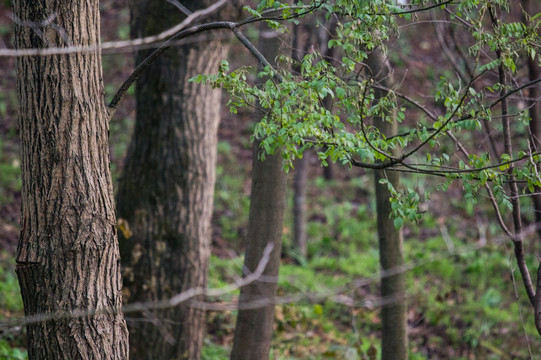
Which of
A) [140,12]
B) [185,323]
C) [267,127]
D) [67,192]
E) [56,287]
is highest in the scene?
[140,12]

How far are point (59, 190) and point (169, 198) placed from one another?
2.67 metres

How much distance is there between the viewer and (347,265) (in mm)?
9625

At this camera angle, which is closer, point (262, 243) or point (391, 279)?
point (262, 243)

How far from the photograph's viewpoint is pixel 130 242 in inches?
240

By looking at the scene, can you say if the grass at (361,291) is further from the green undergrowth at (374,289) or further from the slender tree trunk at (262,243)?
the slender tree trunk at (262,243)

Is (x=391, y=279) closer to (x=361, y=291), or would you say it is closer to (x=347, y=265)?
(x=361, y=291)

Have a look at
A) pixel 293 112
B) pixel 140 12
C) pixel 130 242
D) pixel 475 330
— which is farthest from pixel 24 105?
Answer: pixel 475 330

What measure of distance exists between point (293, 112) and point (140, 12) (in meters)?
3.64

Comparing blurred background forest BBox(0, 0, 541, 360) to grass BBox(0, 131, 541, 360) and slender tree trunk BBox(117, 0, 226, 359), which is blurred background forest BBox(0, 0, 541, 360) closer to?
grass BBox(0, 131, 541, 360)

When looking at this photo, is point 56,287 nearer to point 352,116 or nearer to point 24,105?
point 24,105

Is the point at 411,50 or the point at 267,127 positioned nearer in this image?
the point at 267,127

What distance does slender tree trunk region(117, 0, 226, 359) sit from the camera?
239 inches

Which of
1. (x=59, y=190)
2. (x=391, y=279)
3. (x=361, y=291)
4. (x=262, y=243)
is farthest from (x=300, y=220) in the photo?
(x=59, y=190)

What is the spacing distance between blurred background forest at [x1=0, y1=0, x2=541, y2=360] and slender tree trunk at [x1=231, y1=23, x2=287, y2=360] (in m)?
0.35
